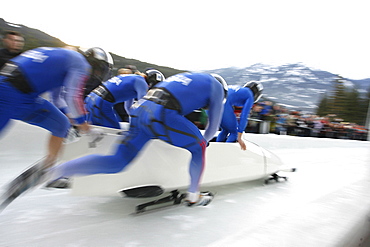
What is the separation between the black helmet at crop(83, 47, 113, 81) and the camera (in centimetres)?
182

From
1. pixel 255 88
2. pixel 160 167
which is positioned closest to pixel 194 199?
pixel 160 167

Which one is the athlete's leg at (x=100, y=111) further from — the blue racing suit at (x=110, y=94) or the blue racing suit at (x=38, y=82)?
the blue racing suit at (x=38, y=82)

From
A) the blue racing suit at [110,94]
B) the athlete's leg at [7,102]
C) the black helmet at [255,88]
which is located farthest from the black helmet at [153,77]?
the athlete's leg at [7,102]

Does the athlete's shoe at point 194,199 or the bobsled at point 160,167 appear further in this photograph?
the athlete's shoe at point 194,199

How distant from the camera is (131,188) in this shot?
5.62 ft

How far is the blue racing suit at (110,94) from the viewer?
250 cm

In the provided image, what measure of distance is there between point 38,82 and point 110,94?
110cm

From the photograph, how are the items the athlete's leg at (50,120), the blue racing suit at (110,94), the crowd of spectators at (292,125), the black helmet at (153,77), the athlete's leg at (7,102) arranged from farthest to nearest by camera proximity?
the crowd of spectators at (292,125), the black helmet at (153,77), the blue racing suit at (110,94), the athlete's leg at (50,120), the athlete's leg at (7,102)

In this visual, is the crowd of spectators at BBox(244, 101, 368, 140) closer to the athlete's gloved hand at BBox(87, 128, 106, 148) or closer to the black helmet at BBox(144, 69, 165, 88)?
the black helmet at BBox(144, 69, 165, 88)

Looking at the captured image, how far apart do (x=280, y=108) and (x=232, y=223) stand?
6858 millimetres

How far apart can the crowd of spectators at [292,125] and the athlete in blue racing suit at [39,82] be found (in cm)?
526

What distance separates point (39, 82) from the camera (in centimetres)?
145

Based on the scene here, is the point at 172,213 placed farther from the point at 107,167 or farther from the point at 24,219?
the point at 24,219

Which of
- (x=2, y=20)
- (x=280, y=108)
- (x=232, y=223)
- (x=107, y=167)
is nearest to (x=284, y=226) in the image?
(x=232, y=223)
